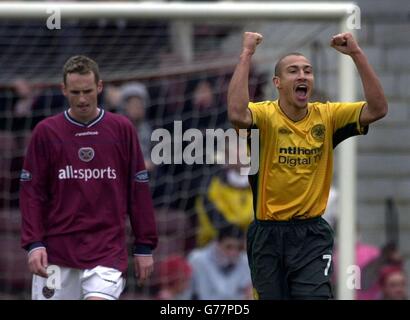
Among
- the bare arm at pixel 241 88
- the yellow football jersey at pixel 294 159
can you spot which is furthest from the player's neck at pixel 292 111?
the bare arm at pixel 241 88

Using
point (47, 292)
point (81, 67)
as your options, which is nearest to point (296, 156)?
point (81, 67)

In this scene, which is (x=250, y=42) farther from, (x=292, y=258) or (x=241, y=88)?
(x=292, y=258)

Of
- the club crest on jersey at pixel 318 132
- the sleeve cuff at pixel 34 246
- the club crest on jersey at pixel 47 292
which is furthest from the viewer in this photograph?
the club crest on jersey at pixel 47 292

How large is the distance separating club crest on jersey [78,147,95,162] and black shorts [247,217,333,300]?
1.04 metres

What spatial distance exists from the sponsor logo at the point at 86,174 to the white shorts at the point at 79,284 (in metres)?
0.51

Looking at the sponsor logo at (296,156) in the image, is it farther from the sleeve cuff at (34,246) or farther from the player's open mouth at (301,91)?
the sleeve cuff at (34,246)

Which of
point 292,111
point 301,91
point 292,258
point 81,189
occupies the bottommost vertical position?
point 292,258

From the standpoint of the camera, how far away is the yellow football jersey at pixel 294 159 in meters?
7.07

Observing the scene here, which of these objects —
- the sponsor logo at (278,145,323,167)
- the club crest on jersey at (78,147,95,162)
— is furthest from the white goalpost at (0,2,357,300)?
the sponsor logo at (278,145,323,167)

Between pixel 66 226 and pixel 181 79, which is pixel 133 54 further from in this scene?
pixel 66 226

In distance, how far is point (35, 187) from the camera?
7516 mm

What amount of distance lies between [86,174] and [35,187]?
0.30 meters

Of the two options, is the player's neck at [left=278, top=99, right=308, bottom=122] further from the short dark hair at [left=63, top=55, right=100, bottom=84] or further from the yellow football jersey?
the short dark hair at [left=63, top=55, right=100, bottom=84]
